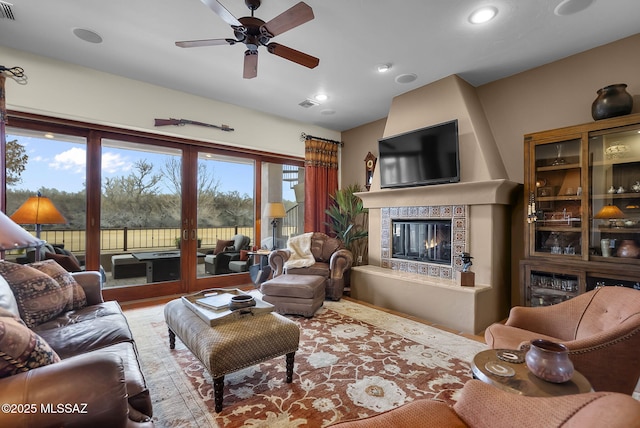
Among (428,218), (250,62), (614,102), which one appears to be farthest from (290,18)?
(614,102)

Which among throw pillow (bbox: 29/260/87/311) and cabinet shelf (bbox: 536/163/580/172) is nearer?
throw pillow (bbox: 29/260/87/311)

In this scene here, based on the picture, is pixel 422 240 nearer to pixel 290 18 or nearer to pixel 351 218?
pixel 351 218

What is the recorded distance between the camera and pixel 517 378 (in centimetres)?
119

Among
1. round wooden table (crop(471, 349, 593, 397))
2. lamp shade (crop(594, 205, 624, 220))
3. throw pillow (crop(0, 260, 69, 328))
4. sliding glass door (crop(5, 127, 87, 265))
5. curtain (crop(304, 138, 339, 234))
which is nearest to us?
round wooden table (crop(471, 349, 593, 397))

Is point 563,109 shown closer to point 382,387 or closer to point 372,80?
point 372,80

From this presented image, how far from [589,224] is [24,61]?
5.96m

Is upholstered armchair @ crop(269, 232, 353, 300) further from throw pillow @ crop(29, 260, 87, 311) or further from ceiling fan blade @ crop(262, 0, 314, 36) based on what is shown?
ceiling fan blade @ crop(262, 0, 314, 36)

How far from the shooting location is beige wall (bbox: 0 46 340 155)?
308 cm

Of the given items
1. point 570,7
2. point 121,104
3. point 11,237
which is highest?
point 570,7

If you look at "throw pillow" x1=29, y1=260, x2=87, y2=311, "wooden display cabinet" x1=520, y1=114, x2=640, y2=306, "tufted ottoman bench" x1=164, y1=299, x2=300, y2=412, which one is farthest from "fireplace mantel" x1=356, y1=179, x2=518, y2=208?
"throw pillow" x1=29, y1=260, x2=87, y2=311

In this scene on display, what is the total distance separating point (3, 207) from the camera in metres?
3.07

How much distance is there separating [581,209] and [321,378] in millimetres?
2855

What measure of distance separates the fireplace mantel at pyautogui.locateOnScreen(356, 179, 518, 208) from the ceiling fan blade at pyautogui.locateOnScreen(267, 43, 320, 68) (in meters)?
2.06

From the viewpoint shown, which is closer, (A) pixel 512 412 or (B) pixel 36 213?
(A) pixel 512 412
